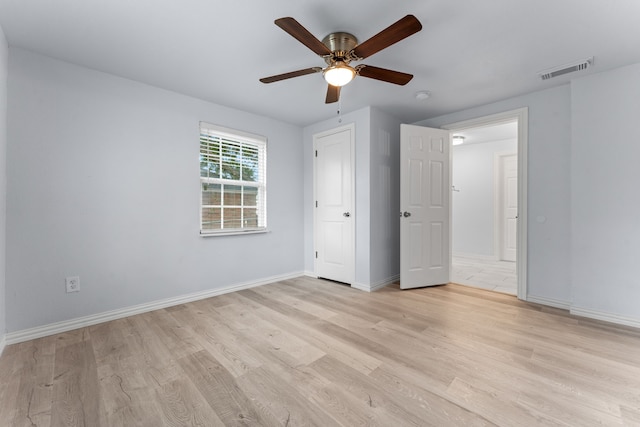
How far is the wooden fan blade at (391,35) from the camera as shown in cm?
152

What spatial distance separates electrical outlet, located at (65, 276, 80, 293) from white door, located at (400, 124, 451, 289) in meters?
3.48

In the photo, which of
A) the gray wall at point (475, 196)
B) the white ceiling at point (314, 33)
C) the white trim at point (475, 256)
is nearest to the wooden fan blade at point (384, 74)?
the white ceiling at point (314, 33)

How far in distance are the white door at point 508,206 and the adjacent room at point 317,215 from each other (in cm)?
176

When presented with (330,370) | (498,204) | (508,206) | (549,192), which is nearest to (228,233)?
(330,370)

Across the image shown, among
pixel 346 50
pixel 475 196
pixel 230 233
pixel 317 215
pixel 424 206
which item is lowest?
pixel 230 233

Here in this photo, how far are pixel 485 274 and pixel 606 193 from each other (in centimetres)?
216

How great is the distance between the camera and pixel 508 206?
18.2 ft

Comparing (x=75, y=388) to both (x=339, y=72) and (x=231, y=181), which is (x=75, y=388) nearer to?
(x=231, y=181)

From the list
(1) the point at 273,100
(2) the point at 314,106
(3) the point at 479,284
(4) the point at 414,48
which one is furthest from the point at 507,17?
(3) the point at 479,284

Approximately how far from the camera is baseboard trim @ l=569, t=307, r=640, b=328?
2.45 m

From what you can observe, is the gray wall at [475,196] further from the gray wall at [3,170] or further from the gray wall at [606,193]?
the gray wall at [3,170]

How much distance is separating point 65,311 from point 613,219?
5130 millimetres

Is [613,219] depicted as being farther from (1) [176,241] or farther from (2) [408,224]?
(1) [176,241]

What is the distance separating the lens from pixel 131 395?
1.55 meters
